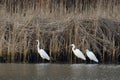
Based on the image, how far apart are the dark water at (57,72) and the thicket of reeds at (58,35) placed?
1.03m

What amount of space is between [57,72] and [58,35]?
3621 millimetres

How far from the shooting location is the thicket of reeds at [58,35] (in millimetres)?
16656

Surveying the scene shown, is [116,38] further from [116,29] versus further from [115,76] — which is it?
[115,76]

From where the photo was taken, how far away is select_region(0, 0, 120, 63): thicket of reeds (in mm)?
16656

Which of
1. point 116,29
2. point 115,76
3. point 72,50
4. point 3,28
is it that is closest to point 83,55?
point 72,50

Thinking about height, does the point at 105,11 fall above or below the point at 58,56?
above

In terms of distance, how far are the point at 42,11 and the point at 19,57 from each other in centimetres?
280

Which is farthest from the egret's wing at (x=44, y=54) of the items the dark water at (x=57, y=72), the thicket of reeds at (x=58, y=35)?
the dark water at (x=57, y=72)

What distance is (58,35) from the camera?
56.4 ft

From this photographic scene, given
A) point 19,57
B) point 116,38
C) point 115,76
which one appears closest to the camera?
point 115,76

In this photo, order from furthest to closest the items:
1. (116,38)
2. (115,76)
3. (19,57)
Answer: (116,38), (19,57), (115,76)

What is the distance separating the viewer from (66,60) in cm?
1673

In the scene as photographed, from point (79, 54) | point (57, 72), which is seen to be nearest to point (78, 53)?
point (79, 54)

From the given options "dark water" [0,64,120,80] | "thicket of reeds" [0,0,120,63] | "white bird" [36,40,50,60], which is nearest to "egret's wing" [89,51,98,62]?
"thicket of reeds" [0,0,120,63]
